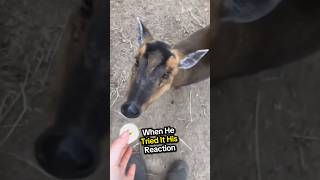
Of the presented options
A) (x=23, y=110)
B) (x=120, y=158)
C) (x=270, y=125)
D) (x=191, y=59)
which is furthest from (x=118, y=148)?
(x=270, y=125)

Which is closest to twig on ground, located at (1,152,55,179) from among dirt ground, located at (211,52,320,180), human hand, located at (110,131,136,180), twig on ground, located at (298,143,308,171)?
human hand, located at (110,131,136,180)

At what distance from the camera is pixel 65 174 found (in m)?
3.58

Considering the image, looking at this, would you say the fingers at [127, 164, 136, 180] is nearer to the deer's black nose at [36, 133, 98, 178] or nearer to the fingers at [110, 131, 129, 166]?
the fingers at [110, 131, 129, 166]

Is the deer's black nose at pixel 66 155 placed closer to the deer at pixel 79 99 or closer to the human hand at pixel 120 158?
the deer at pixel 79 99

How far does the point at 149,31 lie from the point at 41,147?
107 cm

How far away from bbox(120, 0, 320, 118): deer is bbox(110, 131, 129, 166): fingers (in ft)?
0.53

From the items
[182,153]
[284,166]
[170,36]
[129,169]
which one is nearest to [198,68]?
[170,36]

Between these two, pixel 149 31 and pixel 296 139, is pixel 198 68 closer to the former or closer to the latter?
pixel 149 31

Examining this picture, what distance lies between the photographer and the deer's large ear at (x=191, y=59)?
3.86 metres

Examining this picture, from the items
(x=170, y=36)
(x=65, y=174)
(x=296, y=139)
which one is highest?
(x=170, y=36)

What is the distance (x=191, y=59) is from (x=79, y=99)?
2.82 ft

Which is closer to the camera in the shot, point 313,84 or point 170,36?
point 170,36

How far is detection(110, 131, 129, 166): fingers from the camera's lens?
372cm

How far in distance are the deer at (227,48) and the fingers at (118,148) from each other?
162 millimetres
